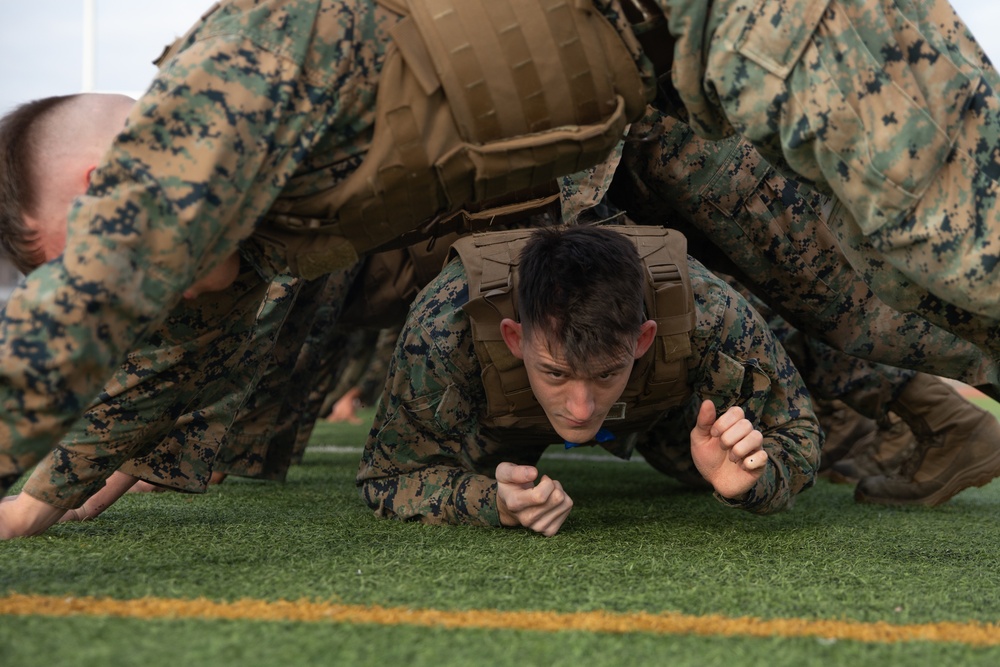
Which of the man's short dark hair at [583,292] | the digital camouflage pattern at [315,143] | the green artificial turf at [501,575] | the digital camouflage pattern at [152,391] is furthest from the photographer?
the man's short dark hair at [583,292]

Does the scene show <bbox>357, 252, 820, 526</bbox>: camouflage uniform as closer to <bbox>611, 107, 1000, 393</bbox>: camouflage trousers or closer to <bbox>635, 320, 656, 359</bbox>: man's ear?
<bbox>635, 320, 656, 359</bbox>: man's ear

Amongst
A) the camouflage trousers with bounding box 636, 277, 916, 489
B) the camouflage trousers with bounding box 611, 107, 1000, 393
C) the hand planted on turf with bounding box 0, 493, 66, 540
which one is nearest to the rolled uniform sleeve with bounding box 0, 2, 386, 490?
the hand planted on turf with bounding box 0, 493, 66, 540

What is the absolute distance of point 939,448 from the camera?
3.35m

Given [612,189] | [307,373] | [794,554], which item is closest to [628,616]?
[794,554]

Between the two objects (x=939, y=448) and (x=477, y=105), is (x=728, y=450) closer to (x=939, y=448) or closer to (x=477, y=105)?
(x=477, y=105)

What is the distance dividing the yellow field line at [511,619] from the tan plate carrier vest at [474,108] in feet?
2.32

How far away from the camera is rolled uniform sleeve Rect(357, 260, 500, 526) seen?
263 cm

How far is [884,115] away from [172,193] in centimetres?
118

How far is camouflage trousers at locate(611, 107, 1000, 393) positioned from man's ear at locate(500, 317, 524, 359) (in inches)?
34.3

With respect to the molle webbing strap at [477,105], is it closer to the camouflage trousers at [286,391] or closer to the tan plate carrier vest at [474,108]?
the tan plate carrier vest at [474,108]

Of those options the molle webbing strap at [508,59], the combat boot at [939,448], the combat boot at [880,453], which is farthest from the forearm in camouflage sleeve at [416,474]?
the combat boot at [880,453]

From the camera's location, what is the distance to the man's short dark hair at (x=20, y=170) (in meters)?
2.04

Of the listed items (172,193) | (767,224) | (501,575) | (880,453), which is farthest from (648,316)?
(880,453)

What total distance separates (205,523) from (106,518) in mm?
281
